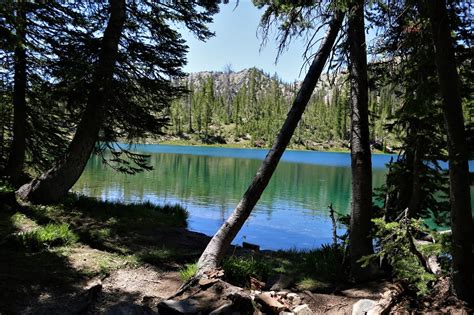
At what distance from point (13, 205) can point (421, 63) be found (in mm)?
8537

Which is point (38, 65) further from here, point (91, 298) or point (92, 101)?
point (91, 298)

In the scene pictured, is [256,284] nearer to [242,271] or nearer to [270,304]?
[242,271]

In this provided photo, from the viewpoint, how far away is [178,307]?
15.7 ft

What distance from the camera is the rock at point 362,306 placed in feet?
15.6

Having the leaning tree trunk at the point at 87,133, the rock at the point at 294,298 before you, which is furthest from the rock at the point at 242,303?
the leaning tree trunk at the point at 87,133

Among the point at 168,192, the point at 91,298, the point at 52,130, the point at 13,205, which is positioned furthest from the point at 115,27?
the point at 168,192

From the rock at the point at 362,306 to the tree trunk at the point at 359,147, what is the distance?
1352 millimetres

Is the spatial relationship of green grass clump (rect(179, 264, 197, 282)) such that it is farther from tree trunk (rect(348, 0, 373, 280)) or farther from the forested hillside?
the forested hillside

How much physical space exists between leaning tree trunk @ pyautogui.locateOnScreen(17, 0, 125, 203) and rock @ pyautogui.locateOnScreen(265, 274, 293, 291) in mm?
6065

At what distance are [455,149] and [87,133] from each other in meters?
8.27

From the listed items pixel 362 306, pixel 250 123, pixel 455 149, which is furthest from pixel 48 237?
pixel 250 123

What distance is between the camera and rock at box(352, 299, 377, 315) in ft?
15.6

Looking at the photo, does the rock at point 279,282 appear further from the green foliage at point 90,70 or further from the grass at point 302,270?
the green foliage at point 90,70

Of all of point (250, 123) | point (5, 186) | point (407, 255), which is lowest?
point (407, 255)
